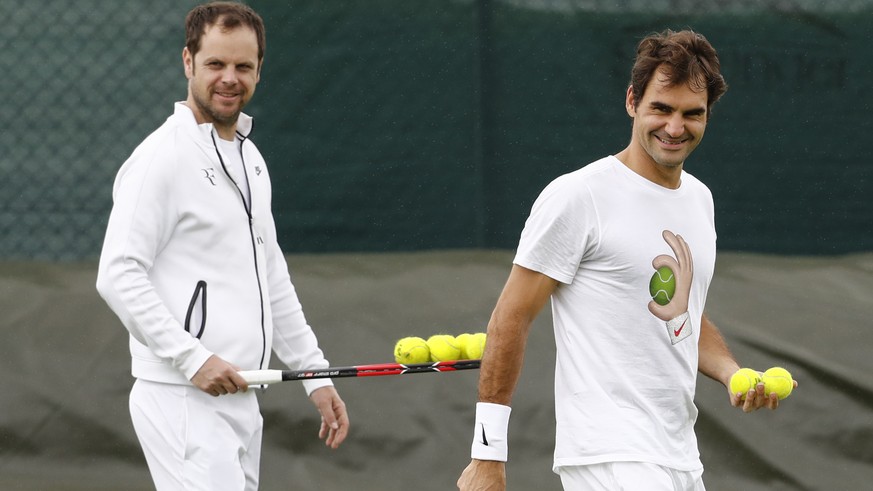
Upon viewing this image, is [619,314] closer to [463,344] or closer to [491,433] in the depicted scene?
[491,433]

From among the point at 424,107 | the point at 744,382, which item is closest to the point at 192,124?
the point at 744,382

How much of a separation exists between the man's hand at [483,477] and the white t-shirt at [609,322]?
20cm

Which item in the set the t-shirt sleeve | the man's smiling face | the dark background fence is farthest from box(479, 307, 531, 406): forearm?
the dark background fence

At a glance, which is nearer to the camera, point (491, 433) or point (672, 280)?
point (491, 433)

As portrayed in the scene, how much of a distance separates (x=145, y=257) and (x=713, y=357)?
1647mm

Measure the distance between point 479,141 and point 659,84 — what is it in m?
3.17

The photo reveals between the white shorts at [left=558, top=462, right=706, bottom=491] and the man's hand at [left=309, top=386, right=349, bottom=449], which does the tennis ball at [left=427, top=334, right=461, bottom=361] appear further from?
the white shorts at [left=558, top=462, right=706, bottom=491]

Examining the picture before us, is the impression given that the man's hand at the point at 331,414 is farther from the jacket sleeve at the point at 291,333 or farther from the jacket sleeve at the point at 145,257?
the jacket sleeve at the point at 145,257

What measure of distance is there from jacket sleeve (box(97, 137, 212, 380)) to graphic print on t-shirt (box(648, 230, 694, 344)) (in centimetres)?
127

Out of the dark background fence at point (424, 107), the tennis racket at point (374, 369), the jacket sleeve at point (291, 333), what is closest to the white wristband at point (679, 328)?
the tennis racket at point (374, 369)

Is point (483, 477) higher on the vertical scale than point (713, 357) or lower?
lower

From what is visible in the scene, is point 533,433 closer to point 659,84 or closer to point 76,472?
point 76,472

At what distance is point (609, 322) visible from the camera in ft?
11.2

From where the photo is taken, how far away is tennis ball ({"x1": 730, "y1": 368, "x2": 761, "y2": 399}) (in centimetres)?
356
